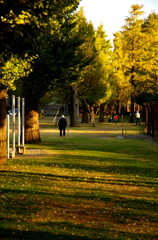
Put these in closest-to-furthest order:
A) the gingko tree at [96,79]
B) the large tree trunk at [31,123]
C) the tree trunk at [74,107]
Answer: the large tree trunk at [31,123], the tree trunk at [74,107], the gingko tree at [96,79]

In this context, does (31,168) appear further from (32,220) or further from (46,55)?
(46,55)

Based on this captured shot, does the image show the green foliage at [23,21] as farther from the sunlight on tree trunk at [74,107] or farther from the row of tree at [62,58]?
the sunlight on tree trunk at [74,107]

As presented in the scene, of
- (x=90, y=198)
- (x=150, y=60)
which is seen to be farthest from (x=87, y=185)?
(x=150, y=60)

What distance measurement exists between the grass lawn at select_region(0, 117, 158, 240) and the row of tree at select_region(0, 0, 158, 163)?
3.14 metres

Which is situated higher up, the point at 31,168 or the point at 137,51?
the point at 137,51

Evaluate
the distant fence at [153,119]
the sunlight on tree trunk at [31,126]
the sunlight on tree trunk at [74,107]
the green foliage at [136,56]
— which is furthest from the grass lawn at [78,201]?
the green foliage at [136,56]

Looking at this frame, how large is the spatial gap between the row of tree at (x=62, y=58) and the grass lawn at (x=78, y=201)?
314cm

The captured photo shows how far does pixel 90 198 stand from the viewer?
932 centimetres

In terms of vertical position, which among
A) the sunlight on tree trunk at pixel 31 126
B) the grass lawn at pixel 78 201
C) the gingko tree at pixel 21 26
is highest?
the gingko tree at pixel 21 26

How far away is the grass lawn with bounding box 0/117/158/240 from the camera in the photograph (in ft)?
21.8

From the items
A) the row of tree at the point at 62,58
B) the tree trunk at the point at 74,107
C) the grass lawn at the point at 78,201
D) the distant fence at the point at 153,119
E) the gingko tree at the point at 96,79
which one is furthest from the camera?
the gingko tree at the point at 96,79

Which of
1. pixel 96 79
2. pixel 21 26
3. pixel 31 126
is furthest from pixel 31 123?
pixel 96 79

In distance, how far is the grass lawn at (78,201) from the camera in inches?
261

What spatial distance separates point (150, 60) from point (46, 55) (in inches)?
1606
